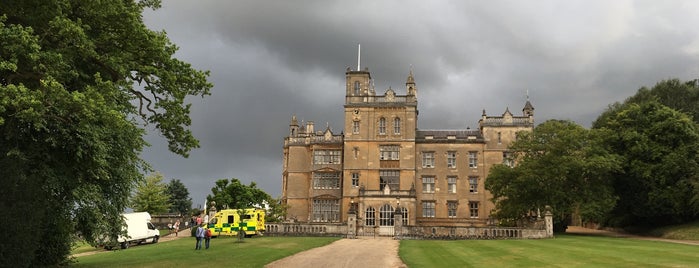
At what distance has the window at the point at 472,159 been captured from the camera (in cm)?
5691

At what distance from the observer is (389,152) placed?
186 feet

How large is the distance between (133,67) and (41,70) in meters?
3.56

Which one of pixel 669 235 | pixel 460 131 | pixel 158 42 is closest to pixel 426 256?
pixel 158 42

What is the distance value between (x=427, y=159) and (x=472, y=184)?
5453 mm

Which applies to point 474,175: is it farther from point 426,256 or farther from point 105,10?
point 105,10

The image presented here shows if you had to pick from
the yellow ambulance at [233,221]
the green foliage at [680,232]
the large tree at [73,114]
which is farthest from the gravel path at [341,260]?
the green foliage at [680,232]

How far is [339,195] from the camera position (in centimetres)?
5703

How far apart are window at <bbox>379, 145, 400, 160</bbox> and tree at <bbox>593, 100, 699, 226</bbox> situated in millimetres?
20686

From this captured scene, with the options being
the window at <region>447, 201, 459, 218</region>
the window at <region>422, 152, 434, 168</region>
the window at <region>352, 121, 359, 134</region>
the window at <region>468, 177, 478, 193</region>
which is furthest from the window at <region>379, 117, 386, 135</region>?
the window at <region>468, 177, 478, 193</region>

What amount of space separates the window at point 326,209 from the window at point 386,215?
652 cm

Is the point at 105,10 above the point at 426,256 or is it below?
above

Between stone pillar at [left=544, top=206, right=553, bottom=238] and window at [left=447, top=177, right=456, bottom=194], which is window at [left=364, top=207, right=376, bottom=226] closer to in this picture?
window at [left=447, top=177, right=456, bottom=194]

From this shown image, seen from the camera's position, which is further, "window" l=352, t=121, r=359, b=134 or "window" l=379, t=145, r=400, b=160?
"window" l=352, t=121, r=359, b=134

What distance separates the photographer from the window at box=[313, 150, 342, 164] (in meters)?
58.5
